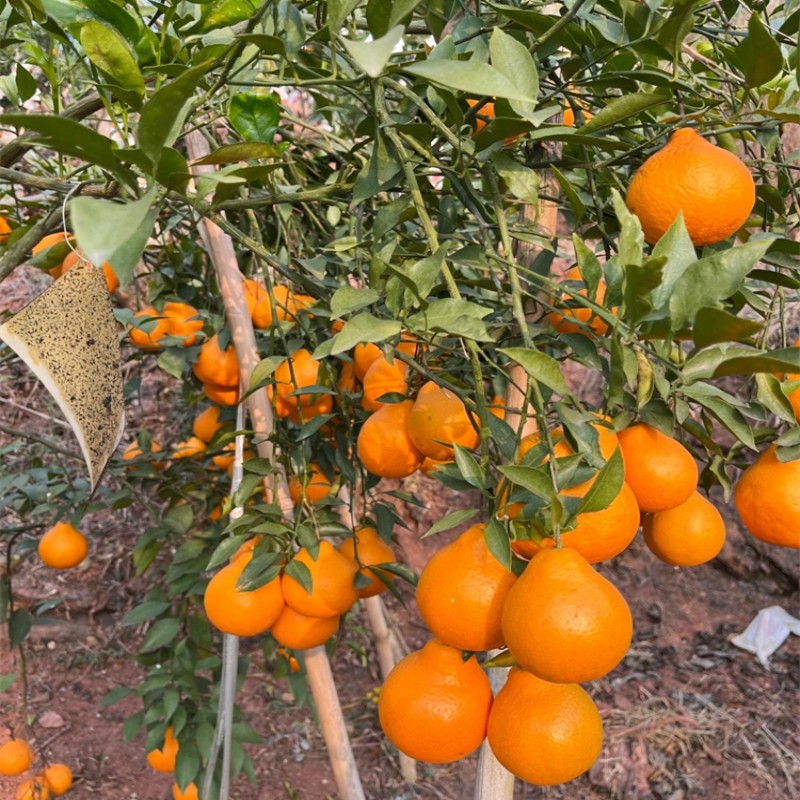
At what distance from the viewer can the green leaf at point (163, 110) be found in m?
0.31

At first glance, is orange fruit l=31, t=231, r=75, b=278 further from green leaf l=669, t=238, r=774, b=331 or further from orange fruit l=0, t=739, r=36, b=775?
orange fruit l=0, t=739, r=36, b=775

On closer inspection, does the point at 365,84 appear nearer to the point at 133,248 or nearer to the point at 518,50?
the point at 518,50

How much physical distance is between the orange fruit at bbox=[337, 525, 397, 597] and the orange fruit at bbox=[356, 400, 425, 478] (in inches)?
5.7

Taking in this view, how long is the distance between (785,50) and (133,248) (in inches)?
24.6

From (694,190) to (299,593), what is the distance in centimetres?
50

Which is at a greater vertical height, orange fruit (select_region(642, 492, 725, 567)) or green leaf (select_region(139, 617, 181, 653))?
orange fruit (select_region(642, 492, 725, 567))

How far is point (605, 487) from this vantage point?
15.2 inches

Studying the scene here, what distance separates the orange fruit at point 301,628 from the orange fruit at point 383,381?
0.24 m

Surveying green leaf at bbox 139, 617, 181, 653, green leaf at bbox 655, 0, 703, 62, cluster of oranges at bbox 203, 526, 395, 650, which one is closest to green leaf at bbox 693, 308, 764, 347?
green leaf at bbox 655, 0, 703, 62

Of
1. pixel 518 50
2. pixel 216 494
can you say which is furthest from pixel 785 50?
pixel 216 494

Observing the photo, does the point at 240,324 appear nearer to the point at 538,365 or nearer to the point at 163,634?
the point at 538,365

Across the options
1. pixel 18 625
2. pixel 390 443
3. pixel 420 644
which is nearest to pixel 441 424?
pixel 390 443

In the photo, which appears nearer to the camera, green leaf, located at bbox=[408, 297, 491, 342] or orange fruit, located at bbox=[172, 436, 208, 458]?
green leaf, located at bbox=[408, 297, 491, 342]

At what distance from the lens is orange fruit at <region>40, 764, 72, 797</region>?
1.44 meters
